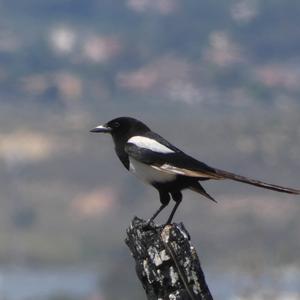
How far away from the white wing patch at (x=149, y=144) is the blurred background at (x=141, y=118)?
13.8m

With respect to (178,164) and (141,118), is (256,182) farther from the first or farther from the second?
(141,118)

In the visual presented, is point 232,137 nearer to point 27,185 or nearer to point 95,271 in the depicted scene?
point 27,185

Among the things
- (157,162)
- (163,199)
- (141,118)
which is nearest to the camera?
(157,162)

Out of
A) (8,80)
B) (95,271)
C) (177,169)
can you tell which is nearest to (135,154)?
(177,169)

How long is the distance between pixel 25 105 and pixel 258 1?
21353 millimetres

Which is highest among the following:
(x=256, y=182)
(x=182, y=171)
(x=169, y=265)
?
(x=182, y=171)

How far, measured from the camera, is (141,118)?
11094cm

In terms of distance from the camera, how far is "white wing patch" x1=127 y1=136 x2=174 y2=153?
35.0 feet

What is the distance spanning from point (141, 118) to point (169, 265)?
335 ft

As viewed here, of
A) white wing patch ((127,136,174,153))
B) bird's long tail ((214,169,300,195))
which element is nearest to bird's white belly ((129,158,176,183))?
white wing patch ((127,136,174,153))

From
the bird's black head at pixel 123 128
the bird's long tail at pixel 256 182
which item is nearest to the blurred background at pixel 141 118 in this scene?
the bird's black head at pixel 123 128

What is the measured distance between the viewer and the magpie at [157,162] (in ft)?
34.1

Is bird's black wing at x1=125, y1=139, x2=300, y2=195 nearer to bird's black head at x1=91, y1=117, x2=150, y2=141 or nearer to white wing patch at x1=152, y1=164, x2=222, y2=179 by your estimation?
white wing patch at x1=152, y1=164, x2=222, y2=179

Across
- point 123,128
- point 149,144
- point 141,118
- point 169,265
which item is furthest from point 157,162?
point 141,118
